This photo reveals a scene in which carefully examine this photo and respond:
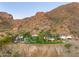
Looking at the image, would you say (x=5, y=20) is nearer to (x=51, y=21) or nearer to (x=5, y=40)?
(x=5, y=40)

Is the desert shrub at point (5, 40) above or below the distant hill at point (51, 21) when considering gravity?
below

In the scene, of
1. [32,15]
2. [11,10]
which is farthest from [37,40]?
[11,10]

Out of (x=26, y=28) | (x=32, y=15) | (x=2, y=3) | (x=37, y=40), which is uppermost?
(x=2, y=3)

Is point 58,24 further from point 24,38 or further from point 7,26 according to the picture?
Answer: point 7,26

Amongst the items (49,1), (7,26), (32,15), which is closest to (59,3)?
(49,1)

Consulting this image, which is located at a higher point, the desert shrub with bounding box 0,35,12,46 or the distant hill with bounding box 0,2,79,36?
the distant hill with bounding box 0,2,79,36

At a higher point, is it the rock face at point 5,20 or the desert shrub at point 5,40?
the rock face at point 5,20

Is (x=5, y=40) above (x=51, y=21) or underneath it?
underneath

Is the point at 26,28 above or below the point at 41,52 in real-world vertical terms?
above

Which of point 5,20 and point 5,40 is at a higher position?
point 5,20

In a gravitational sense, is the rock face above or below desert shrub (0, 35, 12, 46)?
above

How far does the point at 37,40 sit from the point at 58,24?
0.25m

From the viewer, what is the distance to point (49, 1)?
1.78 m

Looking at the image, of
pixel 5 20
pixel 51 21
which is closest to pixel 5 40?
pixel 5 20
